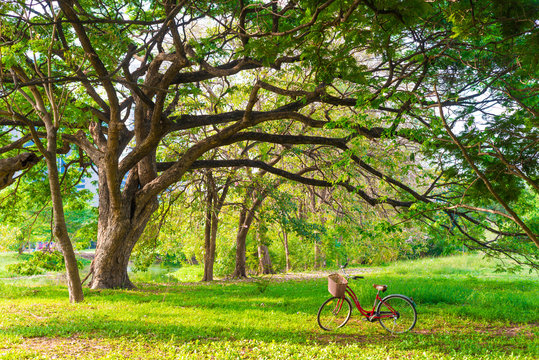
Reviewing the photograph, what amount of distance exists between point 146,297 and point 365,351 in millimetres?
6389

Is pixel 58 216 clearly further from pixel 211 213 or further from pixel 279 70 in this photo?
pixel 211 213

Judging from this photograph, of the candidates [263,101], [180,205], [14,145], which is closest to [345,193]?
[263,101]

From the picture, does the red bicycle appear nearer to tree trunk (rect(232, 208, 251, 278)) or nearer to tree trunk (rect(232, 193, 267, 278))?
tree trunk (rect(232, 193, 267, 278))

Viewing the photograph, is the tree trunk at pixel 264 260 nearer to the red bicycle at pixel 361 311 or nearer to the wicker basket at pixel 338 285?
the red bicycle at pixel 361 311

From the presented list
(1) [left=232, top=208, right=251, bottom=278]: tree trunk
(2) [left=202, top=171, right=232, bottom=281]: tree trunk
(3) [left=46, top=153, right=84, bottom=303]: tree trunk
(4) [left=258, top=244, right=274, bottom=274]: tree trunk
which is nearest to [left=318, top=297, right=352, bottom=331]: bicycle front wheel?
(3) [left=46, top=153, right=84, bottom=303]: tree trunk

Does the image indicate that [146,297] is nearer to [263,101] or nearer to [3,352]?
[3,352]

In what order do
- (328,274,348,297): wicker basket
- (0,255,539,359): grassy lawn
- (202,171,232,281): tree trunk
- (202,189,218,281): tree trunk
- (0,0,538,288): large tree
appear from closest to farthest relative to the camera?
(0,0,538,288): large tree
(0,255,539,359): grassy lawn
(328,274,348,297): wicker basket
(202,171,232,281): tree trunk
(202,189,218,281): tree trunk

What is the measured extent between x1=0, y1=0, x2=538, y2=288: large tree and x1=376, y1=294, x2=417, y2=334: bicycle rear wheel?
174cm

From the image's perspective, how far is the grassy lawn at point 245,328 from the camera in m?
6.02

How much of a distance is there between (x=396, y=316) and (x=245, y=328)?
106 inches

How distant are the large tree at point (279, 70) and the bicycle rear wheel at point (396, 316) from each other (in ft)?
5.70

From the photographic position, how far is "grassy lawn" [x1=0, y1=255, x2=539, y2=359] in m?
6.02

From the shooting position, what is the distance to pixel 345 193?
16344 mm

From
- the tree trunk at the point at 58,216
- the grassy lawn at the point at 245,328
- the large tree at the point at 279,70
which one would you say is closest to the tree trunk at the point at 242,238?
the large tree at the point at 279,70
